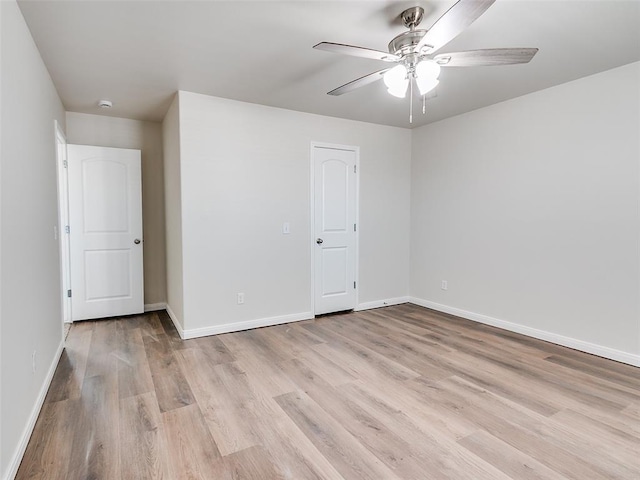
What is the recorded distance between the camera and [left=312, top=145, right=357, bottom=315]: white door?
4.35 m

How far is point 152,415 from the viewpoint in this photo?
2.22 meters

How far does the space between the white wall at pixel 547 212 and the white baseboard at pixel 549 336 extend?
16 mm

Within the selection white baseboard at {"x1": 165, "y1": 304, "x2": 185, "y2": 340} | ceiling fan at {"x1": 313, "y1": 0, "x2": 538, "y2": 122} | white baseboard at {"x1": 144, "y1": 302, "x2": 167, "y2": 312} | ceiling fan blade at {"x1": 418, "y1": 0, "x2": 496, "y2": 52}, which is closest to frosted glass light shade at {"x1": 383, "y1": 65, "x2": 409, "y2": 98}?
ceiling fan at {"x1": 313, "y1": 0, "x2": 538, "y2": 122}

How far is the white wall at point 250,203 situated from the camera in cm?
359

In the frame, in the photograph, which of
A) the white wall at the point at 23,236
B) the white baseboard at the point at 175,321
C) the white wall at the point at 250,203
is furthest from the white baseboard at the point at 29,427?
the white wall at the point at 250,203

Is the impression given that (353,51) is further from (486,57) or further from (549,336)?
(549,336)

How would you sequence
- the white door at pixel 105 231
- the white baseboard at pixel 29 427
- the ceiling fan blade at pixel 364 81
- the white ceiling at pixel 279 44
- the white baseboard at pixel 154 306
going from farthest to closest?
the white baseboard at pixel 154 306, the white door at pixel 105 231, the ceiling fan blade at pixel 364 81, the white ceiling at pixel 279 44, the white baseboard at pixel 29 427

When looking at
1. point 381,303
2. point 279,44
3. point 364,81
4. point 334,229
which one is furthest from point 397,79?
point 381,303

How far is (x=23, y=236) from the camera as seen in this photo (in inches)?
79.1

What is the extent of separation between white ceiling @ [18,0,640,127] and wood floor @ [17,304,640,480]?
2414 mm

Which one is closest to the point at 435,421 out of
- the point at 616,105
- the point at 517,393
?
the point at 517,393

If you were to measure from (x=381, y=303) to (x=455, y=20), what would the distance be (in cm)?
374

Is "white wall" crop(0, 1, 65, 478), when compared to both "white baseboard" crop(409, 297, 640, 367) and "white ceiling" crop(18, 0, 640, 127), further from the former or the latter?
"white baseboard" crop(409, 297, 640, 367)

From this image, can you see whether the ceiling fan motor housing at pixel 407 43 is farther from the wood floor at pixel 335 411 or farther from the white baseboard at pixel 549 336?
the white baseboard at pixel 549 336
